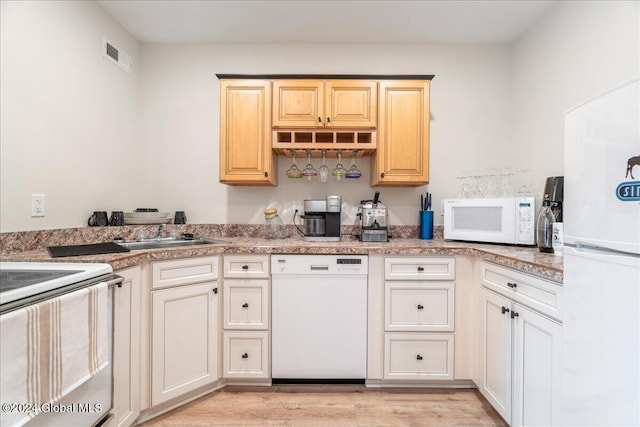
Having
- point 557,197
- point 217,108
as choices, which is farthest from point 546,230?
point 217,108

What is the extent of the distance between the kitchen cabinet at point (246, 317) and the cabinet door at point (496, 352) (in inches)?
53.5

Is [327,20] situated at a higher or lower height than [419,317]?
higher

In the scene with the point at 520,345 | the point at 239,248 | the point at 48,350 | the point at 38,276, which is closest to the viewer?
the point at 48,350

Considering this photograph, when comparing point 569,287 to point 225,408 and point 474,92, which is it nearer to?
point 225,408

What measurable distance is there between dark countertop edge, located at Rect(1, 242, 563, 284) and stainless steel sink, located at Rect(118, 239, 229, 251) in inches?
7.2

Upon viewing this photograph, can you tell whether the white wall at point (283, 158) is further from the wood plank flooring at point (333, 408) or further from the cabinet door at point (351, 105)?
the wood plank flooring at point (333, 408)

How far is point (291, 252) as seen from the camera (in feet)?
6.53

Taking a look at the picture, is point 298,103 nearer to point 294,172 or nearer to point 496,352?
point 294,172

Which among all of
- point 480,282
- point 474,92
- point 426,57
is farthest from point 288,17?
point 480,282

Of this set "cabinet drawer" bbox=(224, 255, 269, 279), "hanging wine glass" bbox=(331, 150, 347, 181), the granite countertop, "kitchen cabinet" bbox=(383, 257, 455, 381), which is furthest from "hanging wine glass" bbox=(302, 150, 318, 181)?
"kitchen cabinet" bbox=(383, 257, 455, 381)

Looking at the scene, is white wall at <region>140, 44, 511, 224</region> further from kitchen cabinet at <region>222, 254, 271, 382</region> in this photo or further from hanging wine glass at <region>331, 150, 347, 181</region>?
kitchen cabinet at <region>222, 254, 271, 382</region>

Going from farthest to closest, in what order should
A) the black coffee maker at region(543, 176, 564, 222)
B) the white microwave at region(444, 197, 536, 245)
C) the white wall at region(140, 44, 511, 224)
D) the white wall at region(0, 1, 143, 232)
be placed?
the white wall at region(140, 44, 511, 224) → the white microwave at region(444, 197, 536, 245) → the black coffee maker at region(543, 176, 564, 222) → the white wall at region(0, 1, 143, 232)

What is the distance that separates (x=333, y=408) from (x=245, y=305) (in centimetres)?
83

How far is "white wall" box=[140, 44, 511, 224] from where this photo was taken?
2.60m
